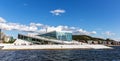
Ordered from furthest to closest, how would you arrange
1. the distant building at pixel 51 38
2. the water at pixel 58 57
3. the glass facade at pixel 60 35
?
the glass facade at pixel 60 35
the distant building at pixel 51 38
the water at pixel 58 57

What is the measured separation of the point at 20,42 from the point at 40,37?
30.6 feet

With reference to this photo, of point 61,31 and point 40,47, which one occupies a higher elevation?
point 61,31

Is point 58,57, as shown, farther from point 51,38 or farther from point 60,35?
point 60,35

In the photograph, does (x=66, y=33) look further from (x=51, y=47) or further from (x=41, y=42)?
(x=51, y=47)

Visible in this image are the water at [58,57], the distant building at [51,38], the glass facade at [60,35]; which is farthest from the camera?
the glass facade at [60,35]

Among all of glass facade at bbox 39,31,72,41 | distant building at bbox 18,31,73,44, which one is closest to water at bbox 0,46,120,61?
distant building at bbox 18,31,73,44

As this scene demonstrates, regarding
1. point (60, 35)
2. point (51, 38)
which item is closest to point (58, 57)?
point (51, 38)

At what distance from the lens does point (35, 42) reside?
112m

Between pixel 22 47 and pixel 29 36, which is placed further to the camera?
pixel 29 36

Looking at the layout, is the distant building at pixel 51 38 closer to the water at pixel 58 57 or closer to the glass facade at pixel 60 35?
the glass facade at pixel 60 35

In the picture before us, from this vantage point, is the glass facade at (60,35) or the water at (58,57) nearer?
the water at (58,57)

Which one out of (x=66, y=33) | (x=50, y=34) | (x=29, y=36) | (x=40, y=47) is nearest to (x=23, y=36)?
(x=29, y=36)

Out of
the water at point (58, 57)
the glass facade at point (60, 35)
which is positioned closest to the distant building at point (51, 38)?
the glass facade at point (60, 35)

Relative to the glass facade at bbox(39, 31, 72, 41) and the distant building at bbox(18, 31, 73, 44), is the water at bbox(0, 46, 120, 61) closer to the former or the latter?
the distant building at bbox(18, 31, 73, 44)
